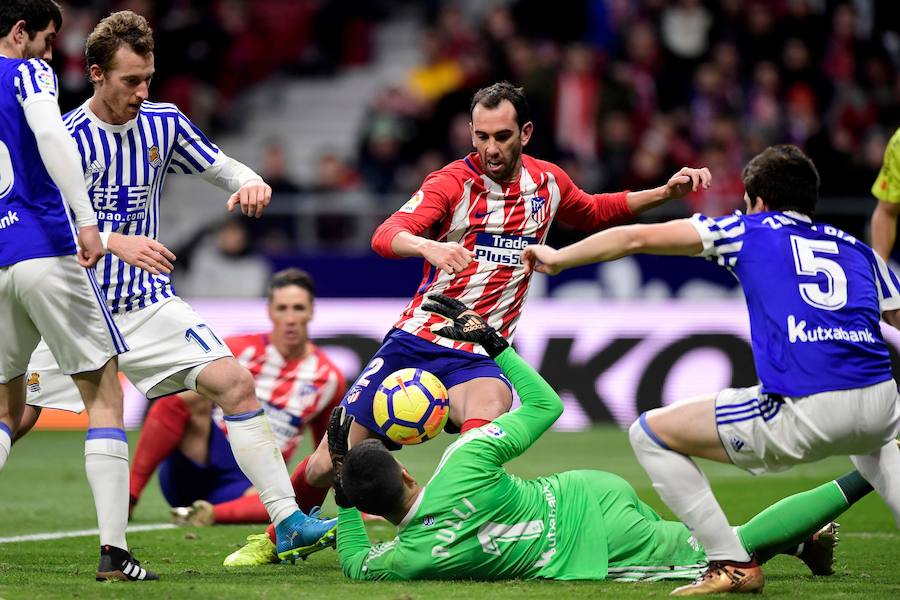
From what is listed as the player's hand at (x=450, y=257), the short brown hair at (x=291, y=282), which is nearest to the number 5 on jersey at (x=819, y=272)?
the player's hand at (x=450, y=257)

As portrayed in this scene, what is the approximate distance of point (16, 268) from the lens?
5.32m

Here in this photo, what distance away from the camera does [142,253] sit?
17.3ft

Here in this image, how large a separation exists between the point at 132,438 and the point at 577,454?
412cm

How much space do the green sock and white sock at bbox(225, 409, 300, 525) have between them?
79.2 inches

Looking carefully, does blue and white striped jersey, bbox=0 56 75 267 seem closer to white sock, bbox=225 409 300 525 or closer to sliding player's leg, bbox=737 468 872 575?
white sock, bbox=225 409 300 525

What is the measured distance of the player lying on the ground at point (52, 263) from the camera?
5172 mm

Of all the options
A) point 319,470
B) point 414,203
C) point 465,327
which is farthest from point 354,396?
point 414,203

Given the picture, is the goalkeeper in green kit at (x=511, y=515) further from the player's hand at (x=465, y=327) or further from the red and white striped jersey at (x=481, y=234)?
the red and white striped jersey at (x=481, y=234)

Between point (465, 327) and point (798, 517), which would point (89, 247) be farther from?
point (798, 517)

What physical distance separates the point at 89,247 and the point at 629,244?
6.87 feet

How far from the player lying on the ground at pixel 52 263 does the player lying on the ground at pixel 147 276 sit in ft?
1.03

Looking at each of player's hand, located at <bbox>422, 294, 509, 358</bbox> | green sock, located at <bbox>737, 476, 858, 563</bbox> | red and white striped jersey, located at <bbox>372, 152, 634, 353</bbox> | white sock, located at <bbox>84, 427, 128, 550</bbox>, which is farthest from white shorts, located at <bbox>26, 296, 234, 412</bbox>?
green sock, located at <bbox>737, 476, 858, 563</bbox>

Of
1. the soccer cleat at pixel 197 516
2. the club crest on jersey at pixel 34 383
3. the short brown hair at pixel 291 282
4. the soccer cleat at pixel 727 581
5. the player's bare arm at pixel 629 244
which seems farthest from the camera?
the short brown hair at pixel 291 282

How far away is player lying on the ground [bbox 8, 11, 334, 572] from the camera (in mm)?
5754
